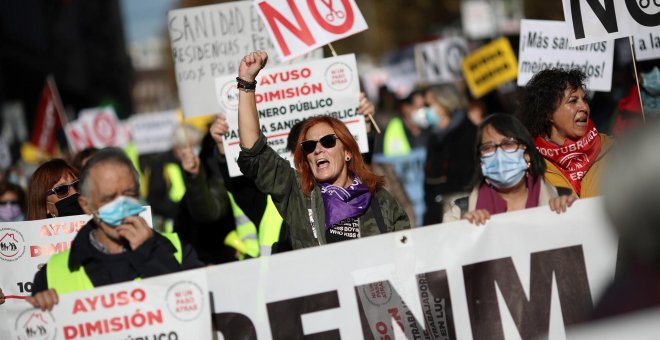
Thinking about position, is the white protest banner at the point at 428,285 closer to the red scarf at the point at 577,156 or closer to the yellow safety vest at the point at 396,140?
the red scarf at the point at 577,156

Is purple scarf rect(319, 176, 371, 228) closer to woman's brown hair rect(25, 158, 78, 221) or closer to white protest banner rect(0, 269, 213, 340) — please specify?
white protest banner rect(0, 269, 213, 340)

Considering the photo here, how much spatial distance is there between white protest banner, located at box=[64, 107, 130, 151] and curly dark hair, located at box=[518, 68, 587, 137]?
33.9ft

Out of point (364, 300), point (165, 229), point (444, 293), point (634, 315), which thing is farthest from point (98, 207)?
point (165, 229)

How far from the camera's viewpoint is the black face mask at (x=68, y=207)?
5.98 meters

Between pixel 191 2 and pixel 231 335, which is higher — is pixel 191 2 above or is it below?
above

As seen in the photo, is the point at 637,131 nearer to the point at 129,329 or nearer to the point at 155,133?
the point at 129,329

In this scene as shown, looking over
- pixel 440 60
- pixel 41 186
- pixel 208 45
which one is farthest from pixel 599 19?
pixel 440 60

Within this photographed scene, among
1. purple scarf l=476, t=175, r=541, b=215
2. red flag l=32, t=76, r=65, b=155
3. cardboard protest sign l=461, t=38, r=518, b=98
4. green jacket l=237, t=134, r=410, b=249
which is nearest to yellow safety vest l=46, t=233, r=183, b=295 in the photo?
green jacket l=237, t=134, r=410, b=249

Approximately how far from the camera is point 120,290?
4.59 meters

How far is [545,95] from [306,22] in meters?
1.80

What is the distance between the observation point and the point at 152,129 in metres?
18.3

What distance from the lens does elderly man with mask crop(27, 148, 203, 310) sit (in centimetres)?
452

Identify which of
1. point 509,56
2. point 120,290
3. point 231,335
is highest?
point 509,56

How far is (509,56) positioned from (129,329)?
9261 mm
